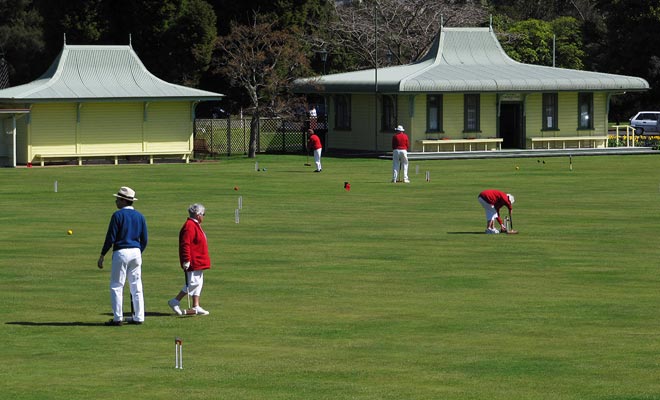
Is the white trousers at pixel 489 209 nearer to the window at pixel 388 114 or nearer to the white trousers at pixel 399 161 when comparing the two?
the white trousers at pixel 399 161

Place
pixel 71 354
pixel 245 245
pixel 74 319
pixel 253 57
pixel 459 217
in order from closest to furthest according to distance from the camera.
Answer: pixel 71 354
pixel 74 319
pixel 245 245
pixel 459 217
pixel 253 57

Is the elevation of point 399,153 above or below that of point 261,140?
below

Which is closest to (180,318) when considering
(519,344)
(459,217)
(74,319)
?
(74,319)

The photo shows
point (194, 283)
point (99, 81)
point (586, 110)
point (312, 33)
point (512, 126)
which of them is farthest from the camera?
point (312, 33)

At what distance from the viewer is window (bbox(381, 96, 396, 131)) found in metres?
66.1

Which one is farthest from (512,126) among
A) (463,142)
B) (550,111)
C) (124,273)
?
(124,273)

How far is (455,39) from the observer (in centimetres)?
7050

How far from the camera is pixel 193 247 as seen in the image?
18922 mm

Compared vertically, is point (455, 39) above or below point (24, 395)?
above

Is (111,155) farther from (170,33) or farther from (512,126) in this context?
(512,126)

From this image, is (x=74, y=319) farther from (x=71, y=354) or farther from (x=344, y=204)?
(x=344, y=204)

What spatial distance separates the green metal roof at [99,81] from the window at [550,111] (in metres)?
16.9

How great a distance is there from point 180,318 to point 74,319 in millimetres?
1426

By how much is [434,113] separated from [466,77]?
2230mm
